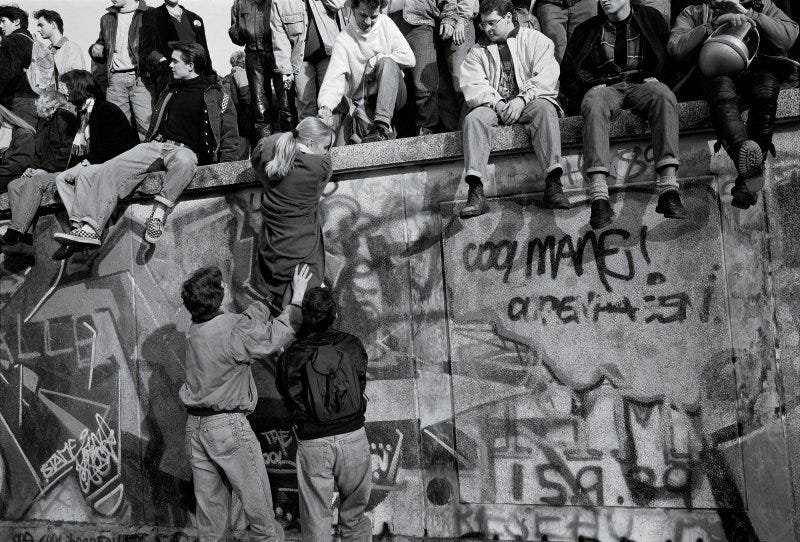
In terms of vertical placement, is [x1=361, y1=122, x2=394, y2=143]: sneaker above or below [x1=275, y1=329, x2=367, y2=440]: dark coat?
above

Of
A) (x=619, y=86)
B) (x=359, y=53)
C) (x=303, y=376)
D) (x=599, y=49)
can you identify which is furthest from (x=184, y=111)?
(x=619, y=86)

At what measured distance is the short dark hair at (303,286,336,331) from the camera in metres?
5.73

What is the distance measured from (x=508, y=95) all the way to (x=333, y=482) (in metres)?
3.25

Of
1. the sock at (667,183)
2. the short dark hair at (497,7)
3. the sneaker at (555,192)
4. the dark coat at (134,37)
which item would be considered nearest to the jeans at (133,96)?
the dark coat at (134,37)

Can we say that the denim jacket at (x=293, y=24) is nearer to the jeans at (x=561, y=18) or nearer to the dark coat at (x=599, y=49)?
the jeans at (x=561, y=18)

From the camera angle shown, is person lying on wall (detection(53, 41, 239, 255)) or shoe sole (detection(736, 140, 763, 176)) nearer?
shoe sole (detection(736, 140, 763, 176))

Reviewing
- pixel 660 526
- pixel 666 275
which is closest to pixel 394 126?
pixel 666 275

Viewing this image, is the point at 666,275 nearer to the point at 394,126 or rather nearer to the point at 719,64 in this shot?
the point at 719,64

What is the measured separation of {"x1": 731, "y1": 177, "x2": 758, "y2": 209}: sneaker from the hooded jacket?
147 centimetres

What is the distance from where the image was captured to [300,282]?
6.30 meters

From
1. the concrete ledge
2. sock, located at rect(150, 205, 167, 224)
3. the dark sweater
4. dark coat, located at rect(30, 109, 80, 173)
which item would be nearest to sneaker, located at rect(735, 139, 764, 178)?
the concrete ledge

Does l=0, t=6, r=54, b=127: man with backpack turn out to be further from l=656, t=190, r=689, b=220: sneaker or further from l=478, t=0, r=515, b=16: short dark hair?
l=656, t=190, r=689, b=220: sneaker

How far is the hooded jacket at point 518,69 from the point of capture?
6.66m

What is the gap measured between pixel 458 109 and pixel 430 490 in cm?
342
